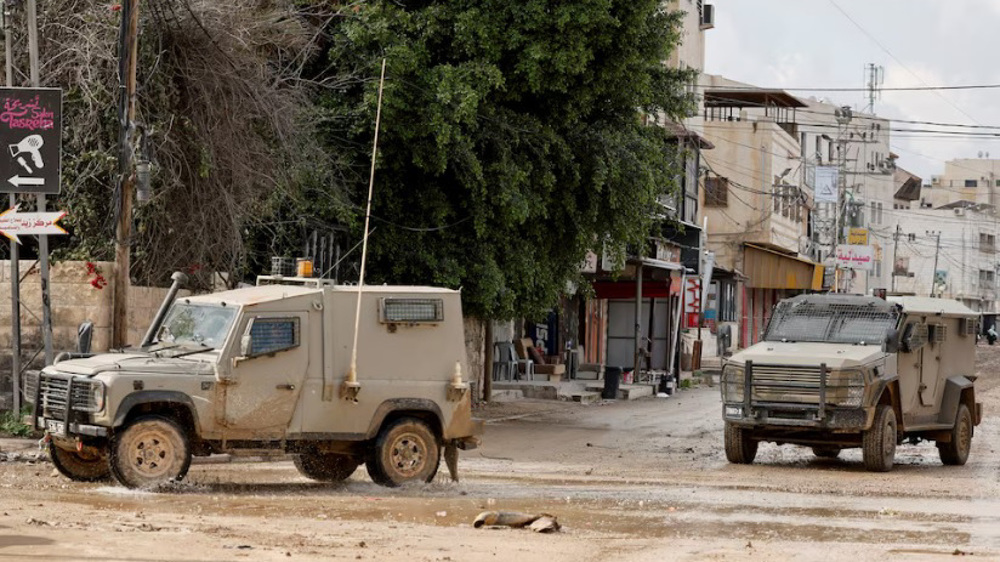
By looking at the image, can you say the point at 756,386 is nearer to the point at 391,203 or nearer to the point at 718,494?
the point at 718,494

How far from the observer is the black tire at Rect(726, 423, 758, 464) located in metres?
20.3

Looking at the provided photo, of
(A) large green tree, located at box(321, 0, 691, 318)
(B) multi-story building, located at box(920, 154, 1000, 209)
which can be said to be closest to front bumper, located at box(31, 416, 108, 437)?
(A) large green tree, located at box(321, 0, 691, 318)

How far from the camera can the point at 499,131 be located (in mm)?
24984

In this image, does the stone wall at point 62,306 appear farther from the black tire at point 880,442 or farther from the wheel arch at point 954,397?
the wheel arch at point 954,397

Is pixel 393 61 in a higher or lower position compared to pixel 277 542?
higher

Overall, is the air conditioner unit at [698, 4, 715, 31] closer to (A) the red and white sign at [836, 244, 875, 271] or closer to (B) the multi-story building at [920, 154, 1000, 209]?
(A) the red and white sign at [836, 244, 875, 271]

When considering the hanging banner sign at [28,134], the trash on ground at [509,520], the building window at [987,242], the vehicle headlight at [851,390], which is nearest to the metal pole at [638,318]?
the vehicle headlight at [851,390]

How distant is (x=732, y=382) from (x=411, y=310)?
20.6 feet

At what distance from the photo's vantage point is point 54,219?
1822 cm

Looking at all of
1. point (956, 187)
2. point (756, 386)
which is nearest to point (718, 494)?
point (756, 386)

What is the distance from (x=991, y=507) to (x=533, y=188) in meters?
12.0

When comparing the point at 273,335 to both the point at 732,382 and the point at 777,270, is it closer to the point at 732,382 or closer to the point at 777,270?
the point at 732,382

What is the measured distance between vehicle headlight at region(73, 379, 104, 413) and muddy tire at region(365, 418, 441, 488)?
285cm

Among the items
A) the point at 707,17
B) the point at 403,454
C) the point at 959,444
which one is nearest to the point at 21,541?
the point at 403,454
